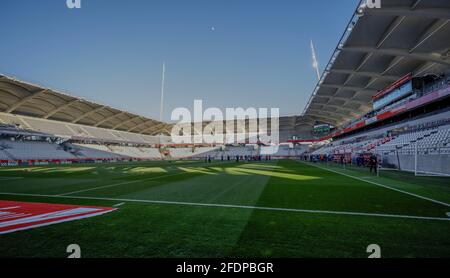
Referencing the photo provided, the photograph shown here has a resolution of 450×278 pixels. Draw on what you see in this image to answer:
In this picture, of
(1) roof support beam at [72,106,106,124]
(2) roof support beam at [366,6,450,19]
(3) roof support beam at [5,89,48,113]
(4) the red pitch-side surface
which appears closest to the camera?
(4) the red pitch-side surface

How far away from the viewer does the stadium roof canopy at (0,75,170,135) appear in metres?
40.8

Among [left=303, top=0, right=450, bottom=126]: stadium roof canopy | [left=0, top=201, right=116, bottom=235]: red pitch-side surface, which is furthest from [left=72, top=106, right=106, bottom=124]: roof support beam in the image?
[left=0, top=201, right=116, bottom=235]: red pitch-side surface

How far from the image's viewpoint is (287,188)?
10188 mm

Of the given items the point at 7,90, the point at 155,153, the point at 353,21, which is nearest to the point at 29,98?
the point at 7,90

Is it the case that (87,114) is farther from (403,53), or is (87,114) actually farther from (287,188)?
(403,53)

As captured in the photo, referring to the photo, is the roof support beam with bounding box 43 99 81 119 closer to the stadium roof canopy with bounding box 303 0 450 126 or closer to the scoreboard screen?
Result: the stadium roof canopy with bounding box 303 0 450 126

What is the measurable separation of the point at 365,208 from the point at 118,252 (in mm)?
6308

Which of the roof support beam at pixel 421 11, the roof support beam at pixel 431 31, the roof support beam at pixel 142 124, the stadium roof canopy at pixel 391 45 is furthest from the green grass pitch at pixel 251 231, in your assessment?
the roof support beam at pixel 142 124

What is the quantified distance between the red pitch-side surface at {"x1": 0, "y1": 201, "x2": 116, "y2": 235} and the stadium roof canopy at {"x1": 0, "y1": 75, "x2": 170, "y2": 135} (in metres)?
42.4

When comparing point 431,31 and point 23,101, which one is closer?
point 431,31

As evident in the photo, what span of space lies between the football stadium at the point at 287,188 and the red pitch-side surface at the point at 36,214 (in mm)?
32

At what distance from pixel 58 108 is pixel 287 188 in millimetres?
58343

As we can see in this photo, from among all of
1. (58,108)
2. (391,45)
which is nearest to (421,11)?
(391,45)
